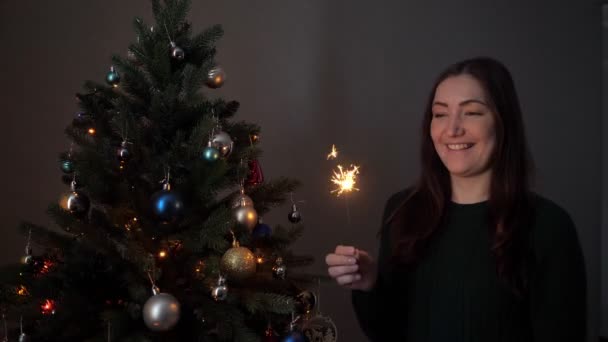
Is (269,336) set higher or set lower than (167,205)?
lower

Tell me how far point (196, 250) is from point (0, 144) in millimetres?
1146

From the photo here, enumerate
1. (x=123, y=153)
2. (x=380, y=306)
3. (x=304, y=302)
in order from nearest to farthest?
(x=123, y=153) → (x=304, y=302) → (x=380, y=306)

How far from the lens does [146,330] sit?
3.22 feet

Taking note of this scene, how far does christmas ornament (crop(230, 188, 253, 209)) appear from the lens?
1078 mm

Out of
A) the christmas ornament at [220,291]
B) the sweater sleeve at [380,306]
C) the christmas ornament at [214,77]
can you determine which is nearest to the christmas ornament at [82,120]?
the christmas ornament at [214,77]

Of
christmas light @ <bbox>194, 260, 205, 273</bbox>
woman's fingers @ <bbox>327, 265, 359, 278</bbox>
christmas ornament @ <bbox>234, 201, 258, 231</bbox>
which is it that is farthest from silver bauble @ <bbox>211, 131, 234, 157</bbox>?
woman's fingers @ <bbox>327, 265, 359, 278</bbox>

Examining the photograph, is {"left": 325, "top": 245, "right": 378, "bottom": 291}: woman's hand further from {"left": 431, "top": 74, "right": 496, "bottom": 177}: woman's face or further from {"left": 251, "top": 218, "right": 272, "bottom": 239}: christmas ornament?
{"left": 431, "top": 74, "right": 496, "bottom": 177}: woman's face

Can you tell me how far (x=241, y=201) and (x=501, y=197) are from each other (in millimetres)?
624

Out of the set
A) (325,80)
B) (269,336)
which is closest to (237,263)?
(269,336)

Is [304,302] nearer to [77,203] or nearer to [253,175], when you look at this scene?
[253,175]

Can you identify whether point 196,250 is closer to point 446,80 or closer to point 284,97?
point 446,80

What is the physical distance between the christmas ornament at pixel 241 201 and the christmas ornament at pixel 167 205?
133 mm

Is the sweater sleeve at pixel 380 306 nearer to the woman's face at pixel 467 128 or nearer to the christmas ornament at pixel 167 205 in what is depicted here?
the woman's face at pixel 467 128

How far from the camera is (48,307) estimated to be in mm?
997
